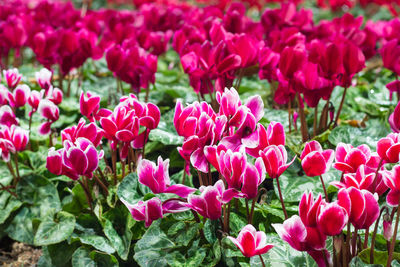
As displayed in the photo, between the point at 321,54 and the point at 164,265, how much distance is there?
A: 95cm

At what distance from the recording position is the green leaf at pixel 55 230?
174 centimetres

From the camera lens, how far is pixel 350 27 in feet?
9.02

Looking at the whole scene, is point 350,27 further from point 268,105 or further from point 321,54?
point 321,54

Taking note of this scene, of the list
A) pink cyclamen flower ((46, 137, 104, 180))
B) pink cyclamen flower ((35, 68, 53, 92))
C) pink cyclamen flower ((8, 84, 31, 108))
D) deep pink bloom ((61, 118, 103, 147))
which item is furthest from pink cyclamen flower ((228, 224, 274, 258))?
pink cyclamen flower ((35, 68, 53, 92))

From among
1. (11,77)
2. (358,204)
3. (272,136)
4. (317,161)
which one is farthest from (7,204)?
(358,204)

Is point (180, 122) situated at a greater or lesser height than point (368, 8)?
greater

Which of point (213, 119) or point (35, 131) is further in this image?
point (35, 131)

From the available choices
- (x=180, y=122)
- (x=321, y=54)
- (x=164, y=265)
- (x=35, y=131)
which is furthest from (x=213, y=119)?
(x=35, y=131)

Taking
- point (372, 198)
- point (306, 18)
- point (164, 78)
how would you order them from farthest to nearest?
point (164, 78) → point (306, 18) → point (372, 198)

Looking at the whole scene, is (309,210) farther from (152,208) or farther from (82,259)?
(82,259)

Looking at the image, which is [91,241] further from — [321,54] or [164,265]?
[321,54]

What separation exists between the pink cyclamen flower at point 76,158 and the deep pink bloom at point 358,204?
0.74m

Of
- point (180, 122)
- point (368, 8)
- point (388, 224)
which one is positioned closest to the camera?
point (388, 224)

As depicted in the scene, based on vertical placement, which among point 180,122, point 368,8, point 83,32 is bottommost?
point 368,8
